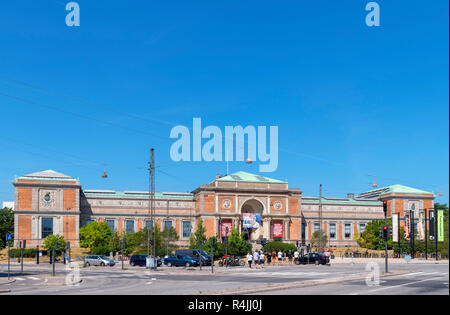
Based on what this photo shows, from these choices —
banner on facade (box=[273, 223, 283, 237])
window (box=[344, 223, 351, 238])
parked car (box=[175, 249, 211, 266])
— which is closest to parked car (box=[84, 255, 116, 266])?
parked car (box=[175, 249, 211, 266])

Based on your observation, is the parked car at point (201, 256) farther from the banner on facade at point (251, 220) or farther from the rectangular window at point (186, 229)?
the rectangular window at point (186, 229)

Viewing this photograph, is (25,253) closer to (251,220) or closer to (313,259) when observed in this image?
(251,220)

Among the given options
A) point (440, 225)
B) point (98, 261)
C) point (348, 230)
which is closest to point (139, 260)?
point (98, 261)

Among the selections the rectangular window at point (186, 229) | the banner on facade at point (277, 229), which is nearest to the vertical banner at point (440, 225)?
the banner on facade at point (277, 229)

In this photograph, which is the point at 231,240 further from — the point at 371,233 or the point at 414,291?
the point at 414,291

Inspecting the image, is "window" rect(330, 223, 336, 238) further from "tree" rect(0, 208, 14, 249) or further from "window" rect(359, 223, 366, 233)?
"tree" rect(0, 208, 14, 249)

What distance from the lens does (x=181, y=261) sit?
63.2 metres

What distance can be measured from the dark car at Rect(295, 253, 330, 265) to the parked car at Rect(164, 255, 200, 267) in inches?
554

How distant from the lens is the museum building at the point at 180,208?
109 m

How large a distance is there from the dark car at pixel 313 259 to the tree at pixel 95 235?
154 feet

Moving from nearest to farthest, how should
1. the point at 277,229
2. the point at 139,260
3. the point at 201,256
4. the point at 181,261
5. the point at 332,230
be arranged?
the point at 201,256, the point at 181,261, the point at 139,260, the point at 277,229, the point at 332,230

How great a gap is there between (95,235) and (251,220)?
31.5m
